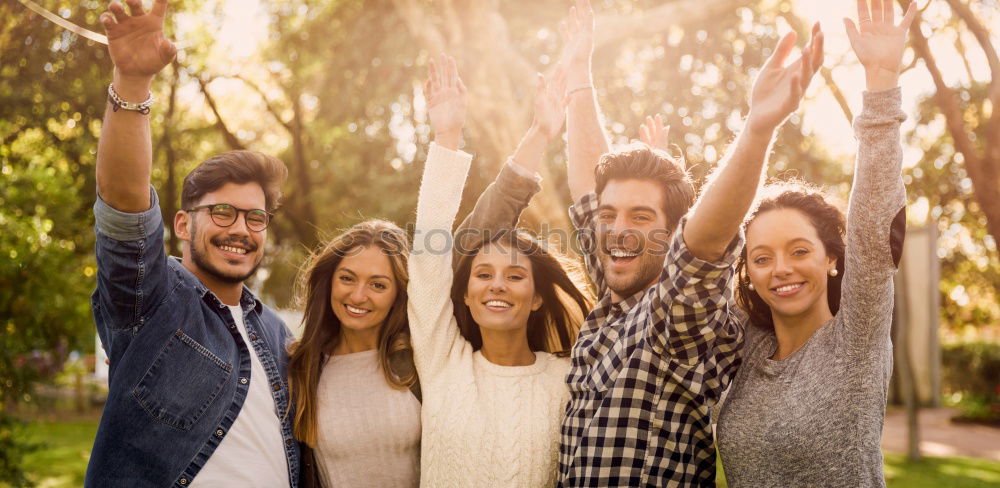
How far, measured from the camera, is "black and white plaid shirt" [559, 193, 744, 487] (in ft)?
6.82

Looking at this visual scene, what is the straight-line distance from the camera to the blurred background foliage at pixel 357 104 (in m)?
6.71

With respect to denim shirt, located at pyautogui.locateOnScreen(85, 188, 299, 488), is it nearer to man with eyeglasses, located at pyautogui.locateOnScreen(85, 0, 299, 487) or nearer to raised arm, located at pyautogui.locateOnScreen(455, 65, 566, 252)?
man with eyeglasses, located at pyautogui.locateOnScreen(85, 0, 299, 487)

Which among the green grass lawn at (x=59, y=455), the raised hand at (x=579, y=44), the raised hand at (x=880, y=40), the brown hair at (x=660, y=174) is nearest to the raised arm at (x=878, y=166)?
the raised hand at (x=880, y=40)

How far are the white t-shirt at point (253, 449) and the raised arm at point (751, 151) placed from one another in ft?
5.75

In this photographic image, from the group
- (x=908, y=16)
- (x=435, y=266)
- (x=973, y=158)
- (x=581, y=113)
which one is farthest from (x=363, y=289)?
(x=973, y=158)

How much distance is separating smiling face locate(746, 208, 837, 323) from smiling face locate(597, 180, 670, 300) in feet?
1.08

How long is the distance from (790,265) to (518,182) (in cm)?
132

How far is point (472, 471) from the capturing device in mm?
2787

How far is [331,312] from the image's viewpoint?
11.2ft

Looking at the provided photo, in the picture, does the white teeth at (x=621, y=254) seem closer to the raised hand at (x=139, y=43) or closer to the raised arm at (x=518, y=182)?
the raised arm at (x=518, y=182)

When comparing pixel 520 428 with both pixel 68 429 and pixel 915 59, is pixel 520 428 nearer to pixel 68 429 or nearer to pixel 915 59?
pixel 915 59

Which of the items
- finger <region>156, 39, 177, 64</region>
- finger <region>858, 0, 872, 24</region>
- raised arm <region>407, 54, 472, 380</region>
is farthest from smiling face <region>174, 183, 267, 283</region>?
finger <region>858, 0, 872, 24</region>

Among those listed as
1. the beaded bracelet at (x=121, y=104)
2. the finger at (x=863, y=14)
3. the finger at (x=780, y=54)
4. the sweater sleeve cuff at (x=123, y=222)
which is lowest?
the sweater sleeve cuff at (x=123, y=222)

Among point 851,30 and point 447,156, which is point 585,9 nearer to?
point 447,156
